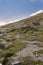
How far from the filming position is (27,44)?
2190 inches

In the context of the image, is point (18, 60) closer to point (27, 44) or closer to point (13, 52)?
point (13, 52)

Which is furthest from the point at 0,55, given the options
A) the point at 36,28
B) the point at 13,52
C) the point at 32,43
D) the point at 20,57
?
the point at 36,28

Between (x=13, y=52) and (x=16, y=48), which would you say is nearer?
(x=13, y=52)

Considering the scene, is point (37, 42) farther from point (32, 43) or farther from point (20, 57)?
point (20, 57)

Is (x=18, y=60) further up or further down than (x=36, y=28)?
further down

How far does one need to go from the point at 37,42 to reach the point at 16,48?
24.2ft

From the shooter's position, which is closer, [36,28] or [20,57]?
[20,57]

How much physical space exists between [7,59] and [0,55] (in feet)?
14.7

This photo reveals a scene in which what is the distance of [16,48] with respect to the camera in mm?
52281

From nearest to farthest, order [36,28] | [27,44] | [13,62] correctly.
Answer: [13,62] → [27,44] → [36,28]

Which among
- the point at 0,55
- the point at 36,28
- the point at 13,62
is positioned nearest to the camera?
the point at 13,62

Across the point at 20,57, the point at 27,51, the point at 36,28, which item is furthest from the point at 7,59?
the point at 36,28

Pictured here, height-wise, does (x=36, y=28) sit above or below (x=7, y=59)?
above

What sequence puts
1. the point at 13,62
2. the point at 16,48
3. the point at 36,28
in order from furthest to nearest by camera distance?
1. the point at 36,28
2. the point at 16,48
3. the point at 13,62
